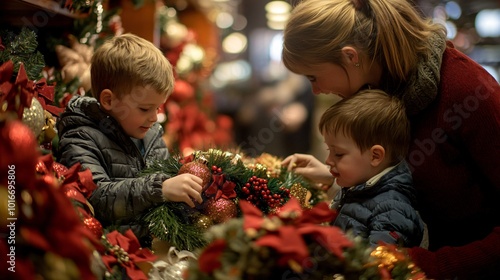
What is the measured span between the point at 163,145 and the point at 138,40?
35 centimetres

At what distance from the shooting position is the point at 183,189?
1411mm

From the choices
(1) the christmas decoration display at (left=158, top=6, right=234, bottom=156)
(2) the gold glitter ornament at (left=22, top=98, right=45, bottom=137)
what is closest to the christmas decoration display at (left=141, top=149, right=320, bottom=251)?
(2) the gold glitter ornament at (left=22, top=98, right=45, bottom=137)

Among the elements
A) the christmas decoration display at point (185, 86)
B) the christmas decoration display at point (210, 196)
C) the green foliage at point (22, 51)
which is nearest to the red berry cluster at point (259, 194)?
the christmas decoration display at point (210, 196)

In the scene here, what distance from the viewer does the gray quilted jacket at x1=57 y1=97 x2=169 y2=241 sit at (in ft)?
4.83

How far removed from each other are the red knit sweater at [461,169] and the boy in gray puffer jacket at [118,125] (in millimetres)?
647

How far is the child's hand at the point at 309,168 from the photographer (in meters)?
1.90

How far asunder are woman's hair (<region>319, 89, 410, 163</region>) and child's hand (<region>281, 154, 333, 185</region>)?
0.29 metres

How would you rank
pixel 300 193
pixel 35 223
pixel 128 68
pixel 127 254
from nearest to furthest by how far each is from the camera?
pixel 35 223, pixel 127 254, pixel 128 68, pixel 300 193

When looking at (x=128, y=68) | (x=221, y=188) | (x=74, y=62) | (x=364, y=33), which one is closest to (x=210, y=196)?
(x=221, y=188)

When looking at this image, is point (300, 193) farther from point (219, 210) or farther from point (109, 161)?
point (109, 161)

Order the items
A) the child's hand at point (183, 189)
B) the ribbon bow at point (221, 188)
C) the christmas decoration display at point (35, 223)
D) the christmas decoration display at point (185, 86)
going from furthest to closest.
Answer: the christmas decoration display at point (185, 86) → the ribbon bow at point (221, 188) → the child's hand at point (183, 189) → the christmas decoration display at point (35, 223)

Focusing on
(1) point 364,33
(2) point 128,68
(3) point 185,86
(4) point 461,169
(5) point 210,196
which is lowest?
(3) point 185,86

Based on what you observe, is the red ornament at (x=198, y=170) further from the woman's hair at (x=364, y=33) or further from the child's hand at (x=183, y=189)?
the woman's hair at (x=364, y=33)

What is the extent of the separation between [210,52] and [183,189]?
8.27ft
